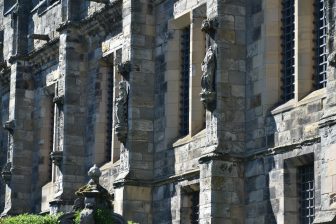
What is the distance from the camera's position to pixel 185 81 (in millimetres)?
34531

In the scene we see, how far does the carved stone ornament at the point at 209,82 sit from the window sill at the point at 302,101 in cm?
177

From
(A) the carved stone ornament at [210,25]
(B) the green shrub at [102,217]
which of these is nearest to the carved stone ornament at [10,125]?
(A) the carved stone ornament at [210,25]

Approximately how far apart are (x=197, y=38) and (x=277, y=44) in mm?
4083

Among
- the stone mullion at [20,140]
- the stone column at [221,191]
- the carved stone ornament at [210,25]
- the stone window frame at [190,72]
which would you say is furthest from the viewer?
the stone mullion at [20,140]

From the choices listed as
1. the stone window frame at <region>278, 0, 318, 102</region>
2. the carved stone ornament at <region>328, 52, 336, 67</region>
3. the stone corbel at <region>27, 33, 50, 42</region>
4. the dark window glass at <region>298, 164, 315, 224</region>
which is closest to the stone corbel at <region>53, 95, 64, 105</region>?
the stone corbel at <region>27, 33, 50, 42</region>

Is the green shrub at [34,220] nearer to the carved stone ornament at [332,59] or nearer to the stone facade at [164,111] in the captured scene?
the stone facade at [164,111]

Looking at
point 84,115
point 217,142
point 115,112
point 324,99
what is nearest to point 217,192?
point 217,142

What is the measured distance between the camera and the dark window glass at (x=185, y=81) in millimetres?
34281

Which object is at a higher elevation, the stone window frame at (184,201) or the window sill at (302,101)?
the window sill at (302,101)

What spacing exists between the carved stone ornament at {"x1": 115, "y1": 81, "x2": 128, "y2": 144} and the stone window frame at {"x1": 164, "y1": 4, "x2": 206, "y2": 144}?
1344mm

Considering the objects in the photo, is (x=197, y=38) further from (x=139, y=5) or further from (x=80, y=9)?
(x=80, y=9)

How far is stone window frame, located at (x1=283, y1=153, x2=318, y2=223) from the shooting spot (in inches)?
1120

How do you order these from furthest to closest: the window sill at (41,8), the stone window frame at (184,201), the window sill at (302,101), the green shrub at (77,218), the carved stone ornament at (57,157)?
the window sill at (41,8)
the carved stone ornament at (57,157)
the stone window frame at (184,201)
the green shrub at (77,218)
the window sill at (302,101)

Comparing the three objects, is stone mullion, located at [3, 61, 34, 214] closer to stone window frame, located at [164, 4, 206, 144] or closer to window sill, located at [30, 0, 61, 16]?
window sill, located at [30, 0, 61, 16]
